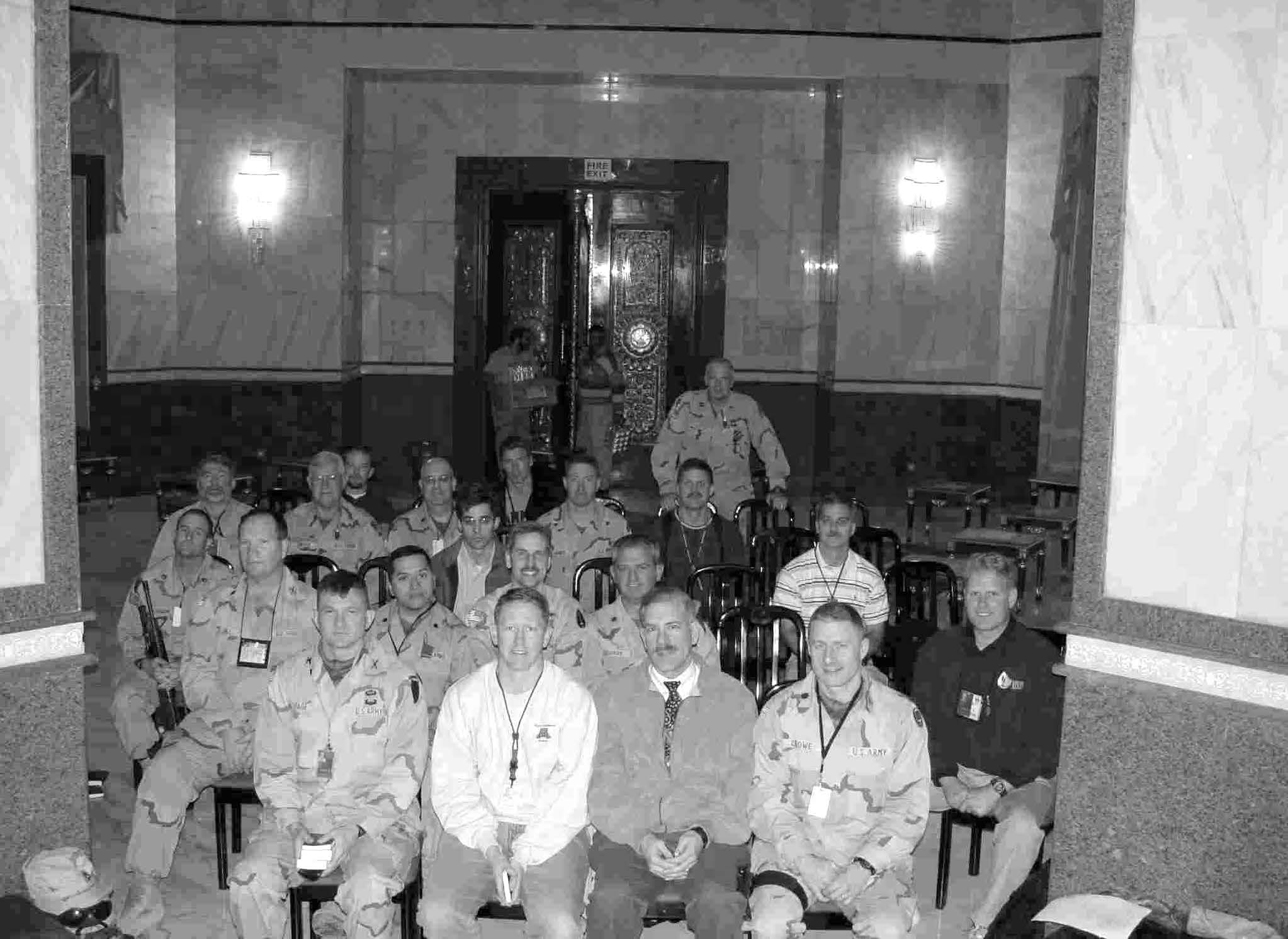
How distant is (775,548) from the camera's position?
24.4 feet

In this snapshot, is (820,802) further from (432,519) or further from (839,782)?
(432,519)

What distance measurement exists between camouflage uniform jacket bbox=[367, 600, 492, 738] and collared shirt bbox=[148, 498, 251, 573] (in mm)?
1557

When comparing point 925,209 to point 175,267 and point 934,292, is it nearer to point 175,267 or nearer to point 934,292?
point 934,292

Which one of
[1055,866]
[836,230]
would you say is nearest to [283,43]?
[836,230]

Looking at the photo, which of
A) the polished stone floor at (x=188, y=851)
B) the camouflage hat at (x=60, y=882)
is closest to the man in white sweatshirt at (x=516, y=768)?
the polished stone floor at (x=188, y=851)

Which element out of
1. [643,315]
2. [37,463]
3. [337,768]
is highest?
[643,315]

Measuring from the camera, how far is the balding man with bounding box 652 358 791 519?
29.4ft

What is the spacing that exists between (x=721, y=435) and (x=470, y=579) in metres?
2.77

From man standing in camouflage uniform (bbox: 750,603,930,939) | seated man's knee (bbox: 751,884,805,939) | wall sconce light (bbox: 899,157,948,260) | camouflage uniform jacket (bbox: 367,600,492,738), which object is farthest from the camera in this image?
wall sconce light (bbox: 899,157,948,260)

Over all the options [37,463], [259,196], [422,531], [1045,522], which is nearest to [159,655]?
[37,463]

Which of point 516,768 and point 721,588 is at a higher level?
point 721,588

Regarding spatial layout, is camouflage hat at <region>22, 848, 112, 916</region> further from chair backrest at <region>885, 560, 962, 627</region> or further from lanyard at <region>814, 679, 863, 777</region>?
chair backrest at <region>885, 560, 962, 627</region>

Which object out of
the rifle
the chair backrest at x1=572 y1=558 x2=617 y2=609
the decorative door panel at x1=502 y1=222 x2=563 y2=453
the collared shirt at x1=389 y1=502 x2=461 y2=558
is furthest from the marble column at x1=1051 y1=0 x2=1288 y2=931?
the decorative door panel at x1=502 y1=222 x2=563 y2=453

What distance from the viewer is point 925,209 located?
41.4 ft
